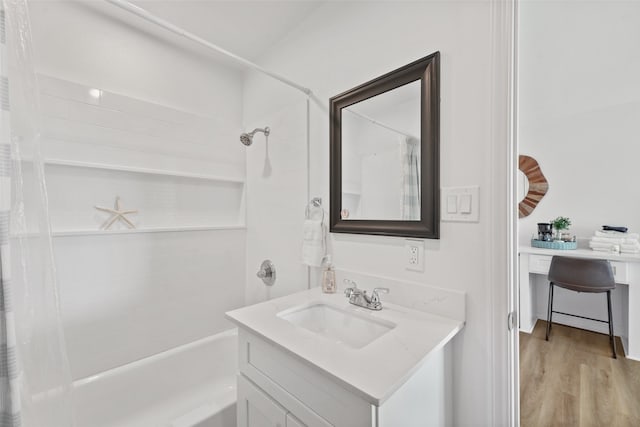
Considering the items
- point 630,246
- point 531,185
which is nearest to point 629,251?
point 630,246

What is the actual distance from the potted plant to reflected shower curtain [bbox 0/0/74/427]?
384 cm

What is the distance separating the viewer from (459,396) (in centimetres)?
105

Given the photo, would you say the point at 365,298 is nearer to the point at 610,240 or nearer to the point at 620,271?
the point at 620,271

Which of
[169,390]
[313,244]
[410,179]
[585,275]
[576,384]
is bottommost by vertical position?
[576,384]

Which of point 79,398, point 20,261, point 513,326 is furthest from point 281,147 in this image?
point 79,398

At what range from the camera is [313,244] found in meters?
1.53

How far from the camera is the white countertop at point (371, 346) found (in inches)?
27.3

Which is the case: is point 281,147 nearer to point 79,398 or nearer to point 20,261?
point 20,261

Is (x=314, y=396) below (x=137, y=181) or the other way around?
below

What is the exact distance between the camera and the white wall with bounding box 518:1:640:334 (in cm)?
203

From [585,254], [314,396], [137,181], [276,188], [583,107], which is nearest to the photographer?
[314,396]

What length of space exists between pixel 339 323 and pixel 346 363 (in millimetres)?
468

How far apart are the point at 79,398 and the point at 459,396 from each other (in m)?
1.77

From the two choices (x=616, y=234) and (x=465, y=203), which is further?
(x=616, y=234)
